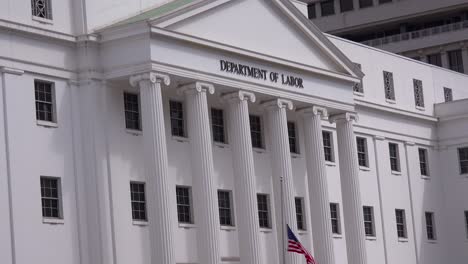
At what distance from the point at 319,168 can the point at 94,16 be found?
13.8 metres

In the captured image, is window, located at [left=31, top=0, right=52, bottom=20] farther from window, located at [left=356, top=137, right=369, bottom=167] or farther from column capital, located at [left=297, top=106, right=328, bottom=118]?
window, located at [left=356, top=137, right=369, bottom=167]

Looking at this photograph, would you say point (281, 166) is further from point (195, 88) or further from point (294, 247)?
point (195, 88)

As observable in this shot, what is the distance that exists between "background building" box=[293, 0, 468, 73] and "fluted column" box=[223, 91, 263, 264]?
182 feet

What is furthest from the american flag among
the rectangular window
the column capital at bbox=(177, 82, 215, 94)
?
the rectangular window

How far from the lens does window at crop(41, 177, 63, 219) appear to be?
48.5 m

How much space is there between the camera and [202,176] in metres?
51.9

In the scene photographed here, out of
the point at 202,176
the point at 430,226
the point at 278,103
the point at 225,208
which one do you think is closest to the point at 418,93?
the point at 430,226

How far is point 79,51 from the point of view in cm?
5053

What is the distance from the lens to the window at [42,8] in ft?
162

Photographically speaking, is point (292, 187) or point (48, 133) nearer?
point (48, 133)

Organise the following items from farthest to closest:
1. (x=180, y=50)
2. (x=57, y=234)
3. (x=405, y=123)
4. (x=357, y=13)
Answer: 1. (x=357, y=13)
2. (x=405, y=123)
3. (x=180, y=50)
4. (x=57, y=234)

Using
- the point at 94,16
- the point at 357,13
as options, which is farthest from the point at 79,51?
the point at 357,13

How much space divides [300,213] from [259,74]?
27.7 feet

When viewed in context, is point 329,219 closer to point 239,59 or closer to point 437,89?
point 239,59
